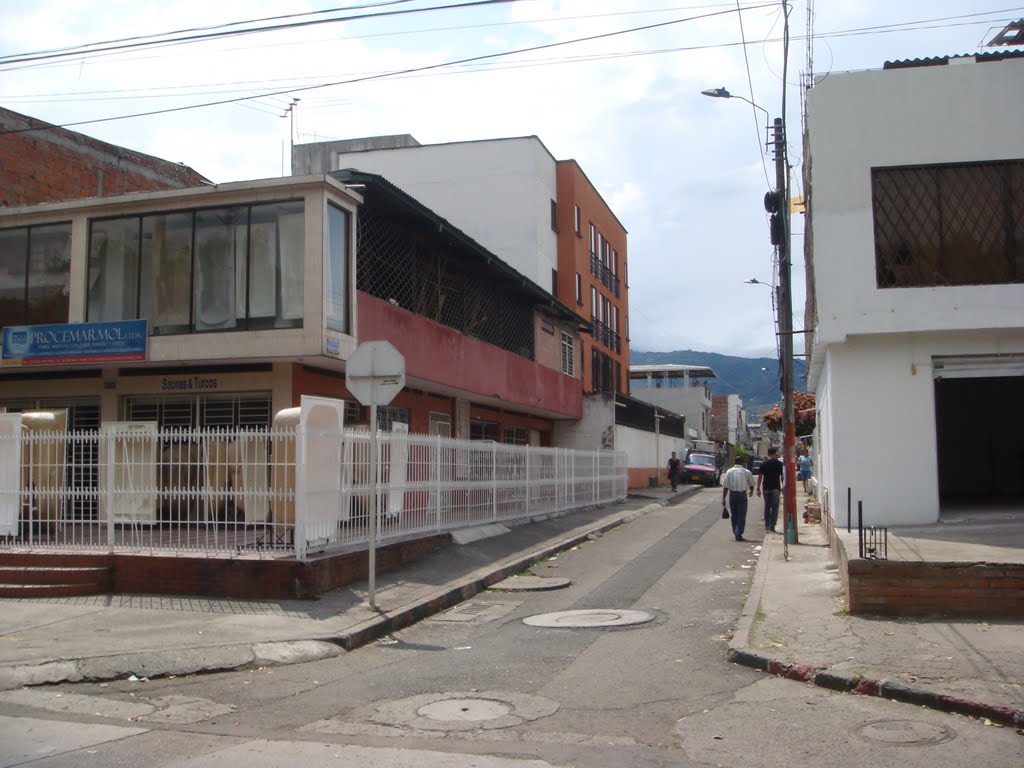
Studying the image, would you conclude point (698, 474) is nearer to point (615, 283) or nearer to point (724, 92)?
point (615, 283)

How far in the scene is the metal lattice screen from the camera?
17219 millimetres

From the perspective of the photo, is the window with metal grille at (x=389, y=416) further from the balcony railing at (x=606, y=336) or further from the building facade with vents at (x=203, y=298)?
the balcony railing at (x=606, y=336)

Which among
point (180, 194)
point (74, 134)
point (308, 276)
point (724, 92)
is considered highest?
point (74, 134)

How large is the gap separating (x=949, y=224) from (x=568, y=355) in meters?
20.9

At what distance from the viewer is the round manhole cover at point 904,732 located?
17.8 feet

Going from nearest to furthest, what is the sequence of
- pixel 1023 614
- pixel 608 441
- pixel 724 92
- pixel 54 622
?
pixel 1023 614, pixel 54 622, pixel 724 92, pixel 608 441

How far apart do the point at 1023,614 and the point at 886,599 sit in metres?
1.12

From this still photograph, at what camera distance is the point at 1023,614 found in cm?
810

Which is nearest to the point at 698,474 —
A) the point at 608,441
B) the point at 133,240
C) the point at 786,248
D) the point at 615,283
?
the point at 615,283

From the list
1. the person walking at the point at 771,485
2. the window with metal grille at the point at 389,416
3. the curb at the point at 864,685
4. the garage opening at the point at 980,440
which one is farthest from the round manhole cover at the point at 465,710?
the garage opening at the point at 980,440

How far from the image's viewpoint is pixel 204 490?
10820 millimetres

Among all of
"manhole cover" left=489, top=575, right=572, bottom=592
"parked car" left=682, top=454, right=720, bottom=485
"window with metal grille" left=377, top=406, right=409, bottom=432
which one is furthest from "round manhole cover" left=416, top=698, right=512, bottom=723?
"parked car" left=682, top=454, right=720, bottom=485

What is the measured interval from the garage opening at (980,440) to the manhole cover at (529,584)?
892 centimetres

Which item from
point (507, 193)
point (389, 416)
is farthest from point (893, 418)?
point (507, 193)
